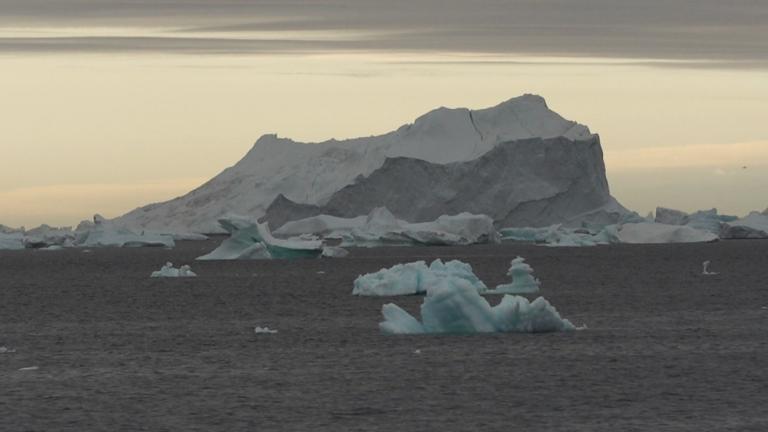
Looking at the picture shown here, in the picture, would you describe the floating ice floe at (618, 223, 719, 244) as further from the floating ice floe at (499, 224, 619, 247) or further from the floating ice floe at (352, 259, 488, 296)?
the floating ice floe at (352, 259, 488, 296)

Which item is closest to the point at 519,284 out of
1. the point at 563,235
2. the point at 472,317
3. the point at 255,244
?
the point at 472,317

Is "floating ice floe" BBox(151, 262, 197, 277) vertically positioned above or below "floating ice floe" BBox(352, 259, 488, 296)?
above

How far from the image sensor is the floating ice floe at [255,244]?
204ft

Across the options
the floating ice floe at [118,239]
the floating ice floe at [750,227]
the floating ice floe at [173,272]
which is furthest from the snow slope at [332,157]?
the floating ice floe at [173,272]

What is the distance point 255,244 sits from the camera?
63750mm

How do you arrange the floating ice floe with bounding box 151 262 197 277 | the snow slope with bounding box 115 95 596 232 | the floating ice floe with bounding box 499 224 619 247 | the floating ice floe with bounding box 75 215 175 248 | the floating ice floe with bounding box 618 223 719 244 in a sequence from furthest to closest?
the snow slope with bounding box 115 95 596 232 < the floating ice floe with bounding box 75 215 175 248 < the floating ice floe with bounding box 618 223 719 244 < the floating ice floe with bounding box 499 224 619 247 < the floating ice floe with bounding box 151 262 197 277

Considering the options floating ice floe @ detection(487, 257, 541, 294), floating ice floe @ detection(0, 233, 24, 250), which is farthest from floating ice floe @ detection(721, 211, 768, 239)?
floating ice floe @ detection(487, 257, 541, 294)

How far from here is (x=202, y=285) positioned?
55188mm

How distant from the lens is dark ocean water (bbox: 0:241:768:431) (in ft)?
65.0

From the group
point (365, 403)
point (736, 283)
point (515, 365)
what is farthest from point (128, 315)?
point (736, 283)

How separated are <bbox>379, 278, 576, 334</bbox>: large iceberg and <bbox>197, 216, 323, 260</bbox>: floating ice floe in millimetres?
30608

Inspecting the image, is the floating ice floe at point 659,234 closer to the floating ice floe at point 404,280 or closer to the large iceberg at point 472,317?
the floating ice floe at point 404,280

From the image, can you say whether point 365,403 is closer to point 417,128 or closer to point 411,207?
point 411,207

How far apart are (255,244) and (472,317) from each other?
34.0 metres
